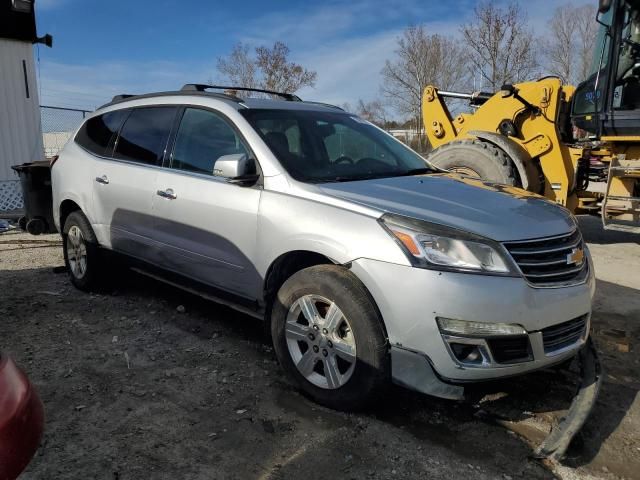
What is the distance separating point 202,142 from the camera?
4180 millimetres

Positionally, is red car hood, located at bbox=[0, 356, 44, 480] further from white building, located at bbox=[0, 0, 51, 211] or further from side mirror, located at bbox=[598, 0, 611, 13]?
white building, located at bbox=[0, 0, 51, 211]

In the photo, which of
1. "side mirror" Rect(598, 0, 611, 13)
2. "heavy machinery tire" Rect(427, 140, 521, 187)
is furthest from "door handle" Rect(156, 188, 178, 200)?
"side mirror" Rect(598, 0, 611, 13)

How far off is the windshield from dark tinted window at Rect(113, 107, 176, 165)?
3.06ft

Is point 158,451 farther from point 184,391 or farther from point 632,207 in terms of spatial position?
point 632,207

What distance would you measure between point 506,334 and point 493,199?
3.27 ft

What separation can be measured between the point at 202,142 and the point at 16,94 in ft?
31.0

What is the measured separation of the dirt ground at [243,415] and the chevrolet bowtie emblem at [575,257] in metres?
0.92

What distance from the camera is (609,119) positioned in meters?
7.12

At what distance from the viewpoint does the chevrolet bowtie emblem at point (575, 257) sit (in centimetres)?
313

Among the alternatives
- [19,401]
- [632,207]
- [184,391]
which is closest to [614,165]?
[632,207]

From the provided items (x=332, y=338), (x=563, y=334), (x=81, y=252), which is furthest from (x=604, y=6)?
(x=81, y=252)

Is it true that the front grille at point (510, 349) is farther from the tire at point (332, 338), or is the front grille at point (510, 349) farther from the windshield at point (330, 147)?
the windshield at point (330, 147)

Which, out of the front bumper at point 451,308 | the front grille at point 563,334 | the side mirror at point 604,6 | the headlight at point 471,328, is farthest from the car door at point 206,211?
the side mirror at point 604,6

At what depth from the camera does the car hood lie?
116 inches
